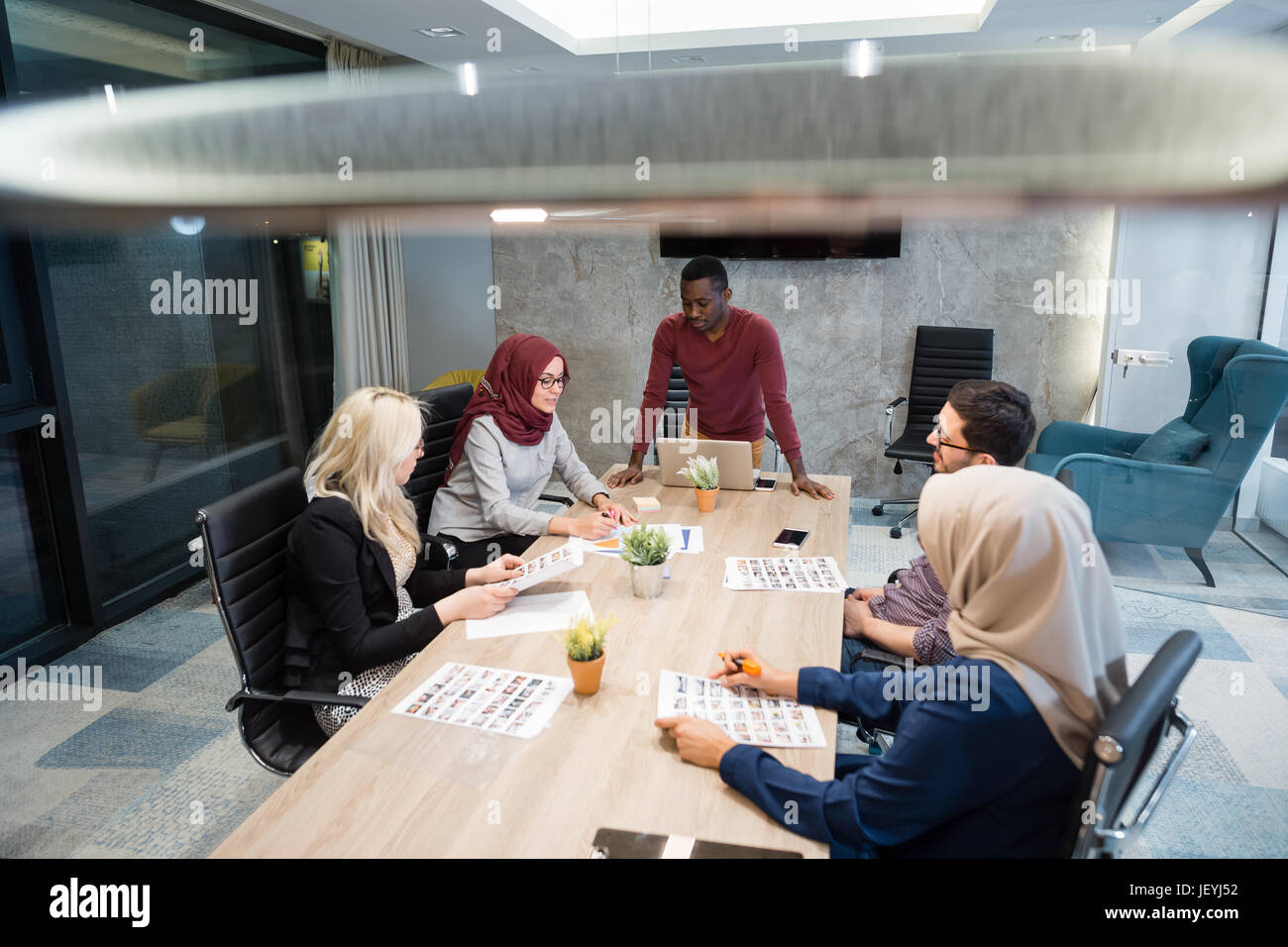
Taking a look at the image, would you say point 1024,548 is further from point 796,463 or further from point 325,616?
point 796,463

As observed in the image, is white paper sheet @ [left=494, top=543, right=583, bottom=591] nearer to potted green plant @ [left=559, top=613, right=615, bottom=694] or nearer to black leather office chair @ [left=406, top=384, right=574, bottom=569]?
potted green plant @ [left=559, top=613, right=615, bottom=694]

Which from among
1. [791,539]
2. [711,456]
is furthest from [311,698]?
[711,456]

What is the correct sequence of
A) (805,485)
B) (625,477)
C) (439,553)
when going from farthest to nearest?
(625,477), (805,485), (439,553)

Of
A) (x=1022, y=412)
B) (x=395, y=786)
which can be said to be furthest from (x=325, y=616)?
(x=1022, y=412)

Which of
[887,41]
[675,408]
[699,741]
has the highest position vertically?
[887,41]

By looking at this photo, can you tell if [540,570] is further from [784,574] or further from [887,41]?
[887,41]

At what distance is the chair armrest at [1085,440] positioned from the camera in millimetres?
3942

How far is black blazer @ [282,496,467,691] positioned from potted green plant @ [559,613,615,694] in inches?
18.7

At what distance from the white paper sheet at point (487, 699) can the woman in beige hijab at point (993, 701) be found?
42 centimetres

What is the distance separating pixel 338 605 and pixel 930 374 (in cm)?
389

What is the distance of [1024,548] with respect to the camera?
1.12m

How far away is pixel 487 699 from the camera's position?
1737 mm

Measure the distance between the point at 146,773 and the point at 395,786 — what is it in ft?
5.89

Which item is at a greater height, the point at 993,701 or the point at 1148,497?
the point at 993,701
